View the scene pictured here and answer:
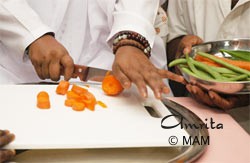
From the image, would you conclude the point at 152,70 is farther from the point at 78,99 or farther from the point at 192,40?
the point at 192,40

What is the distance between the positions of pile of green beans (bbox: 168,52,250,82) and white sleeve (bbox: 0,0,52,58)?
0.40 metres

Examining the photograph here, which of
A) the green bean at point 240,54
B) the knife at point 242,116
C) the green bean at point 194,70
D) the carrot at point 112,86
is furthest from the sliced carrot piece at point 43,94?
the knife at point 242,116

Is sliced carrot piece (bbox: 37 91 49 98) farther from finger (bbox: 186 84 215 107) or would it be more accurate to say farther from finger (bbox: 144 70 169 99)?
finger (bbox: 186 84 215 107)

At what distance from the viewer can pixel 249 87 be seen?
0.86 m

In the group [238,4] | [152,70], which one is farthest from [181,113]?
[238,4]

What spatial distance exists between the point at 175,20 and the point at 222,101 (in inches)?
23.4

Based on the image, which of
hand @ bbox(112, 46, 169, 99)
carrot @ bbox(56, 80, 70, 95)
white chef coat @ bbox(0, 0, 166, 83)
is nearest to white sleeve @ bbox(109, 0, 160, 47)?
white chef coat @ bbox(0, 0, 166, 83)

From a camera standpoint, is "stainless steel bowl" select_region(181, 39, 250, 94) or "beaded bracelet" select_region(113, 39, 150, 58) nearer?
"stainless steel bowl" select_region(181, 39, 250, 94)

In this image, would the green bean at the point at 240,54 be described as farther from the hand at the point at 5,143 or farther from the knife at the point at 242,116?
the hand at the point at 5,143

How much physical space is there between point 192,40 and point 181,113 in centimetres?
38

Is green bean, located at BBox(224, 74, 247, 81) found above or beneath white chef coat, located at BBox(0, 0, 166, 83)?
beneath

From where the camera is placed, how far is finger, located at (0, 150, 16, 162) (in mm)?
653

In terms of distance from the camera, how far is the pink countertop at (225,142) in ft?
2.42

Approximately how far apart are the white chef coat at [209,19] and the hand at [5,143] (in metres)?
0.80
